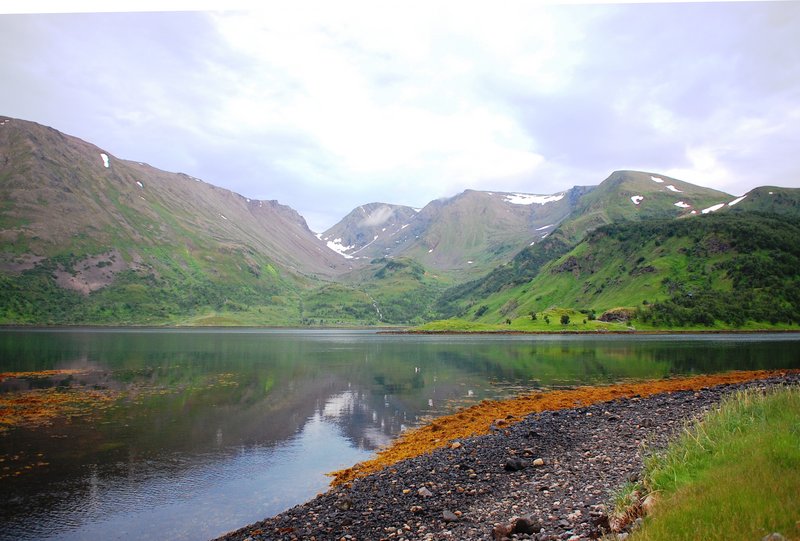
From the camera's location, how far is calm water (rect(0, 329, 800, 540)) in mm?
23078

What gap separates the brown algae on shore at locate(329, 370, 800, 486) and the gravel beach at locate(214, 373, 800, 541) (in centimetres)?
261

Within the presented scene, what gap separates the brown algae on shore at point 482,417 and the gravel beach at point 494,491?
103 inches

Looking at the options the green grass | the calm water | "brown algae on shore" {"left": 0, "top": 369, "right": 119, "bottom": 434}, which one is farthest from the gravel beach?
"brown algae on shore" {"left": 0, "top": 369, "right": 119, "bottom": 434}

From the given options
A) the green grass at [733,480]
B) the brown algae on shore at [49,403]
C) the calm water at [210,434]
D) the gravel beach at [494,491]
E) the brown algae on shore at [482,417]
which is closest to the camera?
the green grass at [733,480]

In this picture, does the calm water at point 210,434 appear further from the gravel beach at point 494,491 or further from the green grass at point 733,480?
the green grass at point 733,480

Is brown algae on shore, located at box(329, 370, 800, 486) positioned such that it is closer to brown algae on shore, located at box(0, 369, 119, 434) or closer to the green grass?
the green grass

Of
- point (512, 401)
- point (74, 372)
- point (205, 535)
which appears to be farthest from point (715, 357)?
point (74, 372)

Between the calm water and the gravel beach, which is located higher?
the gravel beach

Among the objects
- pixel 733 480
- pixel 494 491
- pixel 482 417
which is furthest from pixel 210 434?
pixel 733 480

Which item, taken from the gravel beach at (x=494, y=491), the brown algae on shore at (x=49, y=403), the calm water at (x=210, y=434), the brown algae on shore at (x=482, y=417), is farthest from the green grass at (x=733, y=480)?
the brown algae on shore at (x=49, y=403)

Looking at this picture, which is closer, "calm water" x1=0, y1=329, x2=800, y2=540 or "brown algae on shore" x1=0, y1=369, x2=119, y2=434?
"calm water" x1=0, y1=329, x2=800, y2=540

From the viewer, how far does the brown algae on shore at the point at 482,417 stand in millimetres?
30219

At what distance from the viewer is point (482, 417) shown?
4091 centimetres

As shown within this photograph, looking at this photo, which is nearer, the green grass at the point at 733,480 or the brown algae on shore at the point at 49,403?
the green grass at the point at 733,480
